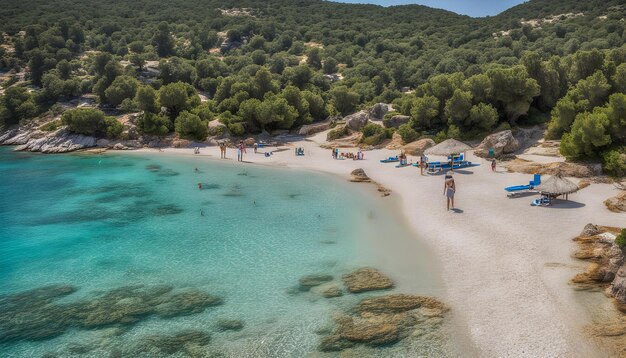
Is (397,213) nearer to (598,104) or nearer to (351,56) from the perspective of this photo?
(598,104)

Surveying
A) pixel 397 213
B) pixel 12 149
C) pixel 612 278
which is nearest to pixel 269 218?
pixel 397 213

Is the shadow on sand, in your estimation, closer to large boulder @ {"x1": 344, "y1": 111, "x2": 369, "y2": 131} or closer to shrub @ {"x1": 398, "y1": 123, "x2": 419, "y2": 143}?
shrub @ {"x1": 398, "y1": 123, "x2": 419, "y2": 143}

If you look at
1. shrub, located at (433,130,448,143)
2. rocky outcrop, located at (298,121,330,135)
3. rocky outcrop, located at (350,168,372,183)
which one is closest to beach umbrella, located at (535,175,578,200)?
rocky outcrop, located at (350,168,372,183)

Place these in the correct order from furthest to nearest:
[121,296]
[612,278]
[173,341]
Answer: [121,296]
[612,278]
[173,341]

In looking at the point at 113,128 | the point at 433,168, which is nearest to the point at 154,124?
the point at 113,128

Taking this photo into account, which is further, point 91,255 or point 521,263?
point 91,255

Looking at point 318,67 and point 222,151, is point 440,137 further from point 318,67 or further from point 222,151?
point 318,67

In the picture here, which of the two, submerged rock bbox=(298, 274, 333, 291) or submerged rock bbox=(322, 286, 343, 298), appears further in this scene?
submerged rock bbox=(298, 274, 333, 291)

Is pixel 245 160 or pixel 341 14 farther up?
pixel 341 14
